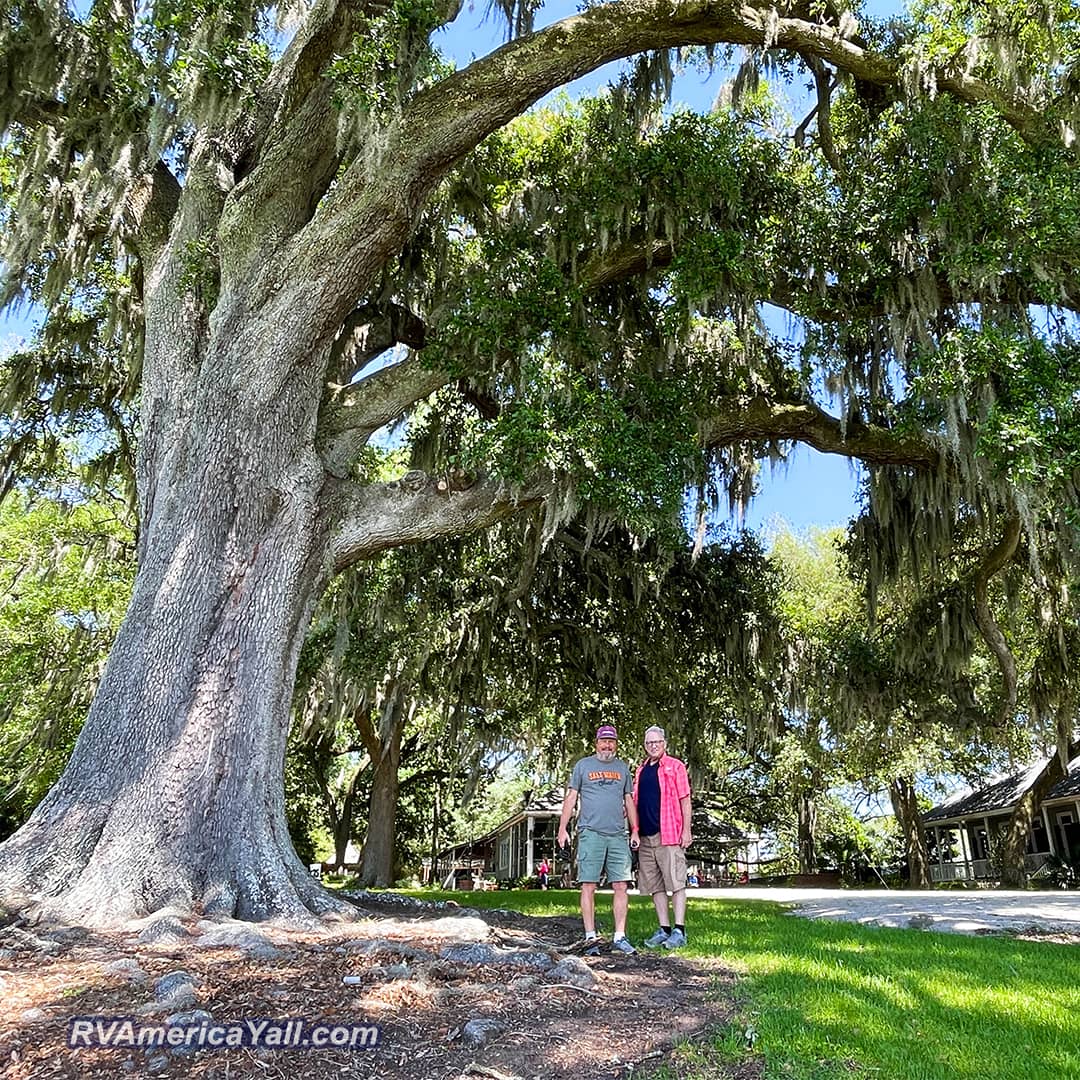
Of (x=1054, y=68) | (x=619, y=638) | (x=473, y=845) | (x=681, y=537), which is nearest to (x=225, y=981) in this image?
(x=681, y=537)

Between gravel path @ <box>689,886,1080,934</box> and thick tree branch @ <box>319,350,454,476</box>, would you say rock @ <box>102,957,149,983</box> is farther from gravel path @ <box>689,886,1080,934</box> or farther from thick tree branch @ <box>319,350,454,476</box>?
gravel path @ <box>689,886,1080,934</box>

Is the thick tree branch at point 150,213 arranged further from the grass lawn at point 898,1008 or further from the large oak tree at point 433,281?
the grass lawn at point 898,1008

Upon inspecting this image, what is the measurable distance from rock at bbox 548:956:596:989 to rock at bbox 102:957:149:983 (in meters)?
1.78

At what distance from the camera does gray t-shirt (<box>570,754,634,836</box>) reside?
520cm

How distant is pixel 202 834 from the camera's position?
17.1ft

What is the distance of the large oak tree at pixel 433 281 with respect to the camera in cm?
579

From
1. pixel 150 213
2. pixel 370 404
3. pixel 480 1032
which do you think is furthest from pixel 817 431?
pixel 480 1032

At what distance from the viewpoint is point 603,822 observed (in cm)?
520

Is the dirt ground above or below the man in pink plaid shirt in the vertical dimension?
below

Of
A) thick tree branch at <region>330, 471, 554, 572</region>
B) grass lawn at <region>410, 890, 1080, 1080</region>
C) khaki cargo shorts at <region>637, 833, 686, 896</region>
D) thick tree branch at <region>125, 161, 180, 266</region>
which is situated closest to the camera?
grass lawn at <region>410, 890, 1080, 1080</region>

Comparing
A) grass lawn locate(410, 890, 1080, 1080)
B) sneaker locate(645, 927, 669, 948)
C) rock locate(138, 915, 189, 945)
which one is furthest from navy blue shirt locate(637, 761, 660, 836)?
rock locate(138, 915, 189, 945)

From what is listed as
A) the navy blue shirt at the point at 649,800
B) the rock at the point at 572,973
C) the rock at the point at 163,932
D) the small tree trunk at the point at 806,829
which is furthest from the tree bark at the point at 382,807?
the small tree trunk at the point at 806,829

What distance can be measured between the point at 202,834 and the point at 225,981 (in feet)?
6.71

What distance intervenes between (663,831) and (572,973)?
1573 mm
